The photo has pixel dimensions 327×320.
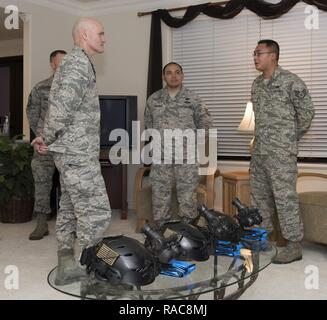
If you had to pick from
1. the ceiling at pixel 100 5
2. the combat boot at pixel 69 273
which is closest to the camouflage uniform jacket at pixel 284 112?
the combat boot at pixel 69 273

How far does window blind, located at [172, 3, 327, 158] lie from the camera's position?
13.5 feet

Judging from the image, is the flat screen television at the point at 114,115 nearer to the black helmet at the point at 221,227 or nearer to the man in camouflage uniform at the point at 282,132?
the man in camouflage uniform at the point at 282,132

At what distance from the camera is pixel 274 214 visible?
3.42 metres

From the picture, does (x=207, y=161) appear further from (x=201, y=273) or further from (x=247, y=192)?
(x=201, y=273)

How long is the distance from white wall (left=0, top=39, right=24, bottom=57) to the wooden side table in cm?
450

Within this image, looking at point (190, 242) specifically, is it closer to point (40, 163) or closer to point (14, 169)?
point (40, 163)

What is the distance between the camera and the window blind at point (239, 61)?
13.5 feet

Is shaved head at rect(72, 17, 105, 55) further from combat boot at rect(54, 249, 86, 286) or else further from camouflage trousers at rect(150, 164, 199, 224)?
camouflage trousers at rect(150, 164, 199, 224)

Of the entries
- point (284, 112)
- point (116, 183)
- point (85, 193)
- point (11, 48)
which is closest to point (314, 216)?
point (284, 112)

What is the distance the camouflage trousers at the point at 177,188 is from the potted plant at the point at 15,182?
4.58 feet

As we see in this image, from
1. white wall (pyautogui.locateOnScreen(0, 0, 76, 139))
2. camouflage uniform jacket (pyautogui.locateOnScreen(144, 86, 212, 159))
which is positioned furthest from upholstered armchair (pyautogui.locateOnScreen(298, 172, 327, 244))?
white wall (pyautogui.locateOnScreen(0, 0, 76, 139))
